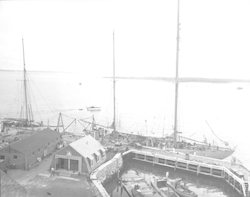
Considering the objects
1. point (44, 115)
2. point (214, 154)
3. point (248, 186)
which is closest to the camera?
point (248, 186)

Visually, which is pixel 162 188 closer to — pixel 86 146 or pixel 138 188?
pixel 138 188

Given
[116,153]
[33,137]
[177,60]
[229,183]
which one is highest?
[177,60]

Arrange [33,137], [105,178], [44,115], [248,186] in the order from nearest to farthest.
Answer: [248,186] < [105,178] < [33,137] < [44,115]

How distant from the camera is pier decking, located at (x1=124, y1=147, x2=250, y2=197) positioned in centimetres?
2994

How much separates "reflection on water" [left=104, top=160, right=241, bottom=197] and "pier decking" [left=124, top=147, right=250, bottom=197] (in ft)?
2.09

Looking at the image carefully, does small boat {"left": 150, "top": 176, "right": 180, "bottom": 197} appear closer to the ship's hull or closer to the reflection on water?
the reflection on water

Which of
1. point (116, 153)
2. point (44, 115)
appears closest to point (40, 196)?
point (116, 153)

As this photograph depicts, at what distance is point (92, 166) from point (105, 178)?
262 centimetres

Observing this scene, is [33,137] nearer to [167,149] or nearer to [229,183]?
[167,149]

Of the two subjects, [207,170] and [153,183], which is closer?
[153,183]

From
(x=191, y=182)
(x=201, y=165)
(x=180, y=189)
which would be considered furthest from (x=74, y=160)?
(x=201, y=165)

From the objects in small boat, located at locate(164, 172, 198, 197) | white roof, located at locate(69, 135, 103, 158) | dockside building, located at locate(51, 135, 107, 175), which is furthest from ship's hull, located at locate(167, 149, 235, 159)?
dockside building, located at locate(51, 135, 107, 175)

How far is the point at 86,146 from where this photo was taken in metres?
31.1

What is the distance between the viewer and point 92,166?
29.2m
